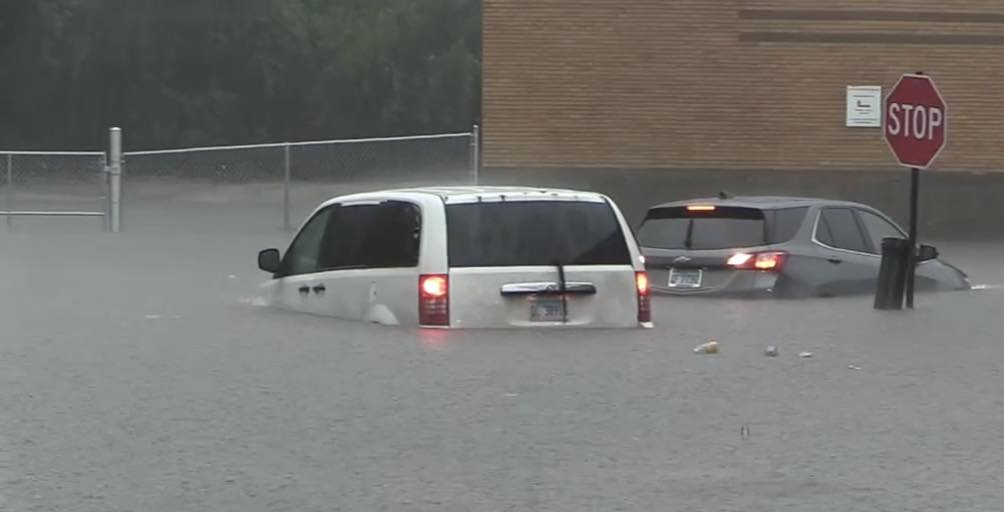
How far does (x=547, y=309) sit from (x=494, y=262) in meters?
0.60

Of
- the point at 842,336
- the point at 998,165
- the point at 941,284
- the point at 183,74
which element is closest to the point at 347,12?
the point at 183,74

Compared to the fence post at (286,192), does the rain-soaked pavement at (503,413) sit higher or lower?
lower

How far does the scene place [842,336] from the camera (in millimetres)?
14750

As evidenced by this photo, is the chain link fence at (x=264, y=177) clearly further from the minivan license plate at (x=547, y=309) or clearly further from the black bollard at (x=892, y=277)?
the minivan license plate at (x=547, y=309)

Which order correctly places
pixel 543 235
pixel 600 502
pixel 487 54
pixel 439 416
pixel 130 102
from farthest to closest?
pixel 130 102, pixel 487 54, pixel 543 235, pixel 439 416, pixel 600 502

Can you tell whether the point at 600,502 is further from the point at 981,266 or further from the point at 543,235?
the point at 981,266

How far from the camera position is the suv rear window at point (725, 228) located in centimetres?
1698

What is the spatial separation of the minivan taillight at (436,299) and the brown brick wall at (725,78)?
673 inches

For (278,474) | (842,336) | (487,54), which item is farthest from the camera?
(487,54)

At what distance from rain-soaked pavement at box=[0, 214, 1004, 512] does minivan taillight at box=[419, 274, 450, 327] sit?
7.0 inches

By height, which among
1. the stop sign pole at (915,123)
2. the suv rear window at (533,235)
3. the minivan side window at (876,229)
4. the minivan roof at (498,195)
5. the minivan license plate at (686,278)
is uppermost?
the stop sign pole at (915,123)

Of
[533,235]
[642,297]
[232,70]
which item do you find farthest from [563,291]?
[232,70]

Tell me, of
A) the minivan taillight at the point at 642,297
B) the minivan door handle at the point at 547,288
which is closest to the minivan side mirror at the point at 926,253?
the minivan taillight at the point at 642,297

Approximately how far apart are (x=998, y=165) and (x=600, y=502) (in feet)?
79.9
